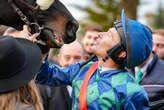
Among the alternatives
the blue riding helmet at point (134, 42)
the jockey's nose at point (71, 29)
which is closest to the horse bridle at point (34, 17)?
the jockey's nose at point (71, 29)

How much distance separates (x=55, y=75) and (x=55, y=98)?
36 centimetres

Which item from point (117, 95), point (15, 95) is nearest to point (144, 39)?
point (117, 95)

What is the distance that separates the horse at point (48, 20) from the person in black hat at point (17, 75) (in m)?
0.39

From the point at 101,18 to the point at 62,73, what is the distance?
524 inches

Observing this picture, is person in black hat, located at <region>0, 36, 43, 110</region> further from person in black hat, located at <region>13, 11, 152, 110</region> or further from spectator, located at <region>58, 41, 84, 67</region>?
spectator, located at <region>58, 41, 84, 67</region>

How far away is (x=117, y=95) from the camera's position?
170cm

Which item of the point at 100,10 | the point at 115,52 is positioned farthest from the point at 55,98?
the point at 100,10

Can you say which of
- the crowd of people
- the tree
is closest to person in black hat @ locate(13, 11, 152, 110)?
the crowd of people

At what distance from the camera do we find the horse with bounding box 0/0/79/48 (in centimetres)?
180

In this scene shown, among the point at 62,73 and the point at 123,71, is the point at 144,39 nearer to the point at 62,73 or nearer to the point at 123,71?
the point at 123,71

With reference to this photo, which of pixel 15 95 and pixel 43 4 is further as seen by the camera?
pixel 43 4

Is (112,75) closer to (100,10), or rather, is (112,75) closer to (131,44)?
(131,44)

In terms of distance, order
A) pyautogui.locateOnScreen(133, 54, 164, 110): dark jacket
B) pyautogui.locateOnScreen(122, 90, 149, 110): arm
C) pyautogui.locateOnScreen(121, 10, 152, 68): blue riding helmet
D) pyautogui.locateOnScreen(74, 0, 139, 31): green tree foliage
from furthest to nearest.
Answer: pyautogui.locateOnScreen(74, 0, 139, 31): green tree foliage
pyautogui.locateOnScreen(133, 54, 164, 110): dark jacket
pyautogui.locateOnScreen(121, 10, 152, 68): blue riding helmet
pyautogui.locateOnScreen(122, 90, 149, 110): arm

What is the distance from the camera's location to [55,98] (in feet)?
7.33
